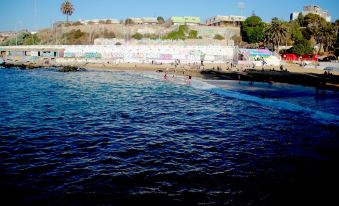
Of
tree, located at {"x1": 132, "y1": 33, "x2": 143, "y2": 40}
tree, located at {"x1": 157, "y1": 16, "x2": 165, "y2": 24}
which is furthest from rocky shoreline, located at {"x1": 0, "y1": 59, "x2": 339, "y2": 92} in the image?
tree, located at {"x1": 157, "y1": 16, "x2": 165, "y2": 24}

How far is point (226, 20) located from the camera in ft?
529

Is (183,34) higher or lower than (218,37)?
higher

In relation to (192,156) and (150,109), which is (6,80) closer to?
(150,109)

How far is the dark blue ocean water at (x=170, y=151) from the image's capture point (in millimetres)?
15094

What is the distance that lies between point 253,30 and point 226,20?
4181 cm

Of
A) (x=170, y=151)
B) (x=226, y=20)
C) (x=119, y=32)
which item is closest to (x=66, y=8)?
(x=119, y=32)

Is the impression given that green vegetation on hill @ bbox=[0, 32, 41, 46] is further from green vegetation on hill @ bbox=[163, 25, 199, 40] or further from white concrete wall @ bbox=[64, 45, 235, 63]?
white concrete wall @ bbox=[64, 45, 235, 63]

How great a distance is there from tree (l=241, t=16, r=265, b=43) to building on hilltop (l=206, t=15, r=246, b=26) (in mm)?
18231

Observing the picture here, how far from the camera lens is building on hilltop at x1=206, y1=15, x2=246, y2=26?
155 metres

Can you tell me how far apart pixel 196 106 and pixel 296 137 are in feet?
51.2

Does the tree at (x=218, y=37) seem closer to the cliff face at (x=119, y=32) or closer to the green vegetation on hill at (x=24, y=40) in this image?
the cliff face at (x=119, y=32)

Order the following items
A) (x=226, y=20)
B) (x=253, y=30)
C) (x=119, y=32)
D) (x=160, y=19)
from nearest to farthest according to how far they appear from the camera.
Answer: (x=253, y=30) → (x=119, y=32) → (x=226, y=20) → (x=160, y=19)

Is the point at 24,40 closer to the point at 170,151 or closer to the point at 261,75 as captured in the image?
the point at 261,75

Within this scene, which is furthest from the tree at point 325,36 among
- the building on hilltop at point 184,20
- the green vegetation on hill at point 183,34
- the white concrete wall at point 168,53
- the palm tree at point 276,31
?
the building on hilltop at point 184,20
